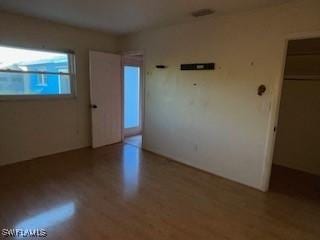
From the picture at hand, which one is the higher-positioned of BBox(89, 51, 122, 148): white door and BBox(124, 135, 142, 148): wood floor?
BBox(89, 51, 122, 148): white door

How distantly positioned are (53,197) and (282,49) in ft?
10.8

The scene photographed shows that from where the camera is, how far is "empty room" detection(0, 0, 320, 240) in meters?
2.32

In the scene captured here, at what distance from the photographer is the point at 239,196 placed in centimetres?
278

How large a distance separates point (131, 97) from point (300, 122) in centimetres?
375

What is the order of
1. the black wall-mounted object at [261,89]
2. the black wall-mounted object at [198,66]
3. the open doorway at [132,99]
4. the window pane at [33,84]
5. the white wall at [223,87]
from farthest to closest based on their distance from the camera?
the open doorway at [132,99] < the window pane at [33,84] < the black wall-mounted object at [198,66] < the black wall-mounted object at [261,89] < the white wall at [223,87]

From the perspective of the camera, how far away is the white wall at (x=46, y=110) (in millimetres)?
3414

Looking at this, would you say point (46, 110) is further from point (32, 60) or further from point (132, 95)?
point (132, 95)

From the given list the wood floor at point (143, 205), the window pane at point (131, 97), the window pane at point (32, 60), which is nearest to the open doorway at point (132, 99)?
the window pane at point (131, 97)

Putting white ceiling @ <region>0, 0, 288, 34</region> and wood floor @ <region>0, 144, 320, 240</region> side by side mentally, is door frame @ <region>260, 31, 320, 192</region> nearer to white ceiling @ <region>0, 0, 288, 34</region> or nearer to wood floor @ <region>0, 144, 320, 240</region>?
wood floor @ <region>0, 144, 320, 240</region>

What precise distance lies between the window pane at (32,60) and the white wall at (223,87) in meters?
1.55

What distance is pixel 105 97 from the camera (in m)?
4.54

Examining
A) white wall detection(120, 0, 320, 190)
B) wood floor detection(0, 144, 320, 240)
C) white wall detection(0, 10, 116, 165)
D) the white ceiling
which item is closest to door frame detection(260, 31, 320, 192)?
white wall detection(120, 0, 320, 190)

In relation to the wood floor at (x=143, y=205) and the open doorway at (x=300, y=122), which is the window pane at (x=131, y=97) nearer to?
the wood floor at (x=143, y=205)

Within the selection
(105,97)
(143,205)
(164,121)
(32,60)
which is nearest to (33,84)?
(32,60)
